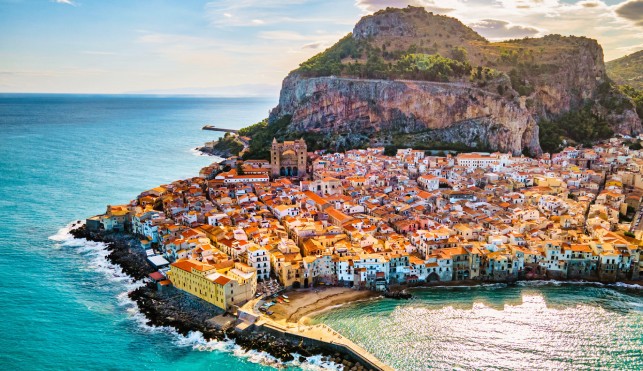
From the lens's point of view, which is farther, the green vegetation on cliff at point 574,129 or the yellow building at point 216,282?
the green vegetation on cliff at point 574,129

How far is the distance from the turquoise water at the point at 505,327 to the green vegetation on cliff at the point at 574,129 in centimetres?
5579

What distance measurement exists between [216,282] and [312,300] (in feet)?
22.8

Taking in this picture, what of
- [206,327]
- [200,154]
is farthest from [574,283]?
[200,154]

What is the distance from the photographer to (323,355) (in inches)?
1113

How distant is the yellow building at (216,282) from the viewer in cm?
3256

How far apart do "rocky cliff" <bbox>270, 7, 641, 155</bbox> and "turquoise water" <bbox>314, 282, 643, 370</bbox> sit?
46.1m

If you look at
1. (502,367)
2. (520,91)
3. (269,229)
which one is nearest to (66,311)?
(269,229)

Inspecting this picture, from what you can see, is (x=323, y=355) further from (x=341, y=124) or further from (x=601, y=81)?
(x=601, y=81)

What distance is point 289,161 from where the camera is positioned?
6888cm

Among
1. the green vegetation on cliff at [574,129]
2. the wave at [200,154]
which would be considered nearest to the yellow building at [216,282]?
the wave at [200,154]

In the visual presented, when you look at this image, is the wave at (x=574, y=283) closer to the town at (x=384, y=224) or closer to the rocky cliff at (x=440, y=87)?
the town at (x=384, y=224)

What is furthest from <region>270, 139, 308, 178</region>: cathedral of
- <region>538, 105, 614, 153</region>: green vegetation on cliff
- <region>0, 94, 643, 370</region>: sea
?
<region>538, 105, 614, 153</region>: green vegetation on cliff

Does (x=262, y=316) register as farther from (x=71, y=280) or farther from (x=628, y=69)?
(x=628, y=69)

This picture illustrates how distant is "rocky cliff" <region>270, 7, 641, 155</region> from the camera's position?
80875mm
